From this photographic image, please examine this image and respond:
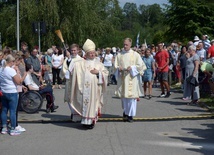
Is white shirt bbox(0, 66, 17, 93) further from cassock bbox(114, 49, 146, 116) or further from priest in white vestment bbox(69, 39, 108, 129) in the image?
cassock bbox(114, 49, 146, 116)

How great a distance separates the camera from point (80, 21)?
3681 cm

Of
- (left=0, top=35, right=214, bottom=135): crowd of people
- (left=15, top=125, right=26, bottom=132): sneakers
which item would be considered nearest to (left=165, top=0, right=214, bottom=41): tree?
(left=0, top=35, right=214, bottom=135): crowd of people

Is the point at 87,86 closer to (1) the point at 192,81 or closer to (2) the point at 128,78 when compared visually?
(2) the point at 128,78

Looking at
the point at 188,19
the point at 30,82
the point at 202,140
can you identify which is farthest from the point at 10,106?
the point at 188,19

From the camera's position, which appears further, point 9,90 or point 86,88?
point 86,88

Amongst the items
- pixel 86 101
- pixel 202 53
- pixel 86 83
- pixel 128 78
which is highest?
pixel 202 53

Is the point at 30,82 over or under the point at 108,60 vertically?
under

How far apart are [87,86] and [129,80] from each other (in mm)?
1344

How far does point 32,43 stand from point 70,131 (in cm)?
2670

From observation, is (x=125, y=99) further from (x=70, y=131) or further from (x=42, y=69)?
(x=42, y=69)

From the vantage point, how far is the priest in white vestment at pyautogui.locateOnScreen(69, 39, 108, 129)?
9.93m

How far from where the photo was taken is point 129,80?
1094cm

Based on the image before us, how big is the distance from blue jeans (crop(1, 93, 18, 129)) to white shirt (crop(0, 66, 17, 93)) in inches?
4.2

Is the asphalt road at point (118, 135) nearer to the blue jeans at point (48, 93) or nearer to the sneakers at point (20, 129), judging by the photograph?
the sneakers at point (20, 129)
